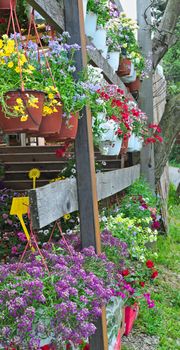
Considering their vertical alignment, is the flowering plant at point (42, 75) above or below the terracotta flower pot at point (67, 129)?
above

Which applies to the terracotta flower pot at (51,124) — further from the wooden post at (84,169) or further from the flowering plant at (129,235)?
the flowering plant at (129,235)

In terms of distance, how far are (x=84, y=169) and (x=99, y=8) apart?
4.77 feet

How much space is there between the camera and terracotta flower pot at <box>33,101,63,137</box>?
2.02 meters

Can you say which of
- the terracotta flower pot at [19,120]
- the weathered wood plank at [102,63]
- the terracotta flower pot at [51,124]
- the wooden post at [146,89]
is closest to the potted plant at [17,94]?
the terracotta flower pot at [19,120]

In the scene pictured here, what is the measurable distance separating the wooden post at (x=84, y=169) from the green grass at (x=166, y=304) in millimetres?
1190

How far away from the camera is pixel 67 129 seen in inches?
88.7

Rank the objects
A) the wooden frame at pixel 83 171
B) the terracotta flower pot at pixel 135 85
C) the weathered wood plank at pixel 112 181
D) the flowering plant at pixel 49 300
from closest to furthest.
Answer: the flowering plant at pixel 49 300 < the wooden frame at pixel 83 171 < the weathered wood plank at pixel 112 181 < the terracotta flower pot at pixel 135 85

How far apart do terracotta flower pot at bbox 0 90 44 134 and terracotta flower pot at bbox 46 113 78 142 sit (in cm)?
36

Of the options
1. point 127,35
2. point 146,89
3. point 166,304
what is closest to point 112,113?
point 127,35

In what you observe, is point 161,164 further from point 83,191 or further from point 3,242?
point 83,191

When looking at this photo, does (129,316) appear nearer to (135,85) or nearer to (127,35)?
(127,35)

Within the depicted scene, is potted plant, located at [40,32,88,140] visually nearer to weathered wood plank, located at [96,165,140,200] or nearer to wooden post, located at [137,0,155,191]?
weathered wood plank, located at [96,165,140,200]

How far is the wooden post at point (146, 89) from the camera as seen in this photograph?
19.4 feet

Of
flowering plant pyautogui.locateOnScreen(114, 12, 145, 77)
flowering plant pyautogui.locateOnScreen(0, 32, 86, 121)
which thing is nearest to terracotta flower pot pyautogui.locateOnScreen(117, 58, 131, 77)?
flowering plant pyautogui.locateOnScreen(114, 12, 145, 77)
